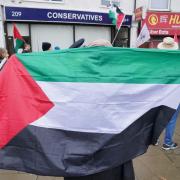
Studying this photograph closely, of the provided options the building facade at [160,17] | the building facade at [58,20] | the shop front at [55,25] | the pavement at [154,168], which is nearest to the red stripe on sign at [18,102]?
the pavement at [154,168]

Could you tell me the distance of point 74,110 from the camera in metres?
2.31

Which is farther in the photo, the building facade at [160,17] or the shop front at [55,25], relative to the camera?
the building facade at [160,17]

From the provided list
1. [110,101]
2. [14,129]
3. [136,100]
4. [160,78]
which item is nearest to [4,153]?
[14,129]

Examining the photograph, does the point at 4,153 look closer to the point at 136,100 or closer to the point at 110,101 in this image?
the point at 110,101

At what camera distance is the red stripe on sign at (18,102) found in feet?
7.65

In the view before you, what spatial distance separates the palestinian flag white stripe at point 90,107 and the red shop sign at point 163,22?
12.7 meters

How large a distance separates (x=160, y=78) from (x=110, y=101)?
1.57ft

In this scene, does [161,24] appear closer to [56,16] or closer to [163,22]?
[163,22]

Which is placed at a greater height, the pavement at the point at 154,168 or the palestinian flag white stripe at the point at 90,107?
the palestinian flag white stripe at the point at 90,107

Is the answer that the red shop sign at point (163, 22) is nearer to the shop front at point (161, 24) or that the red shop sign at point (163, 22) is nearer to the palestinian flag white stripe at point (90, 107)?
the shop front at point (161, 24)

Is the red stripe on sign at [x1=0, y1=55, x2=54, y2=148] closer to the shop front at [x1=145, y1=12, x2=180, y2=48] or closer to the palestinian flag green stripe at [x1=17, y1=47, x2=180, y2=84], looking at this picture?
the palestinian flag green stripe at [x1=17, y1=47, x2=180, y2=84]

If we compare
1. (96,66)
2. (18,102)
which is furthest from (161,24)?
(18,102)

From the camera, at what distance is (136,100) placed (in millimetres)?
2416

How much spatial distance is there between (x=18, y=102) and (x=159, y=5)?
13.9 metres
